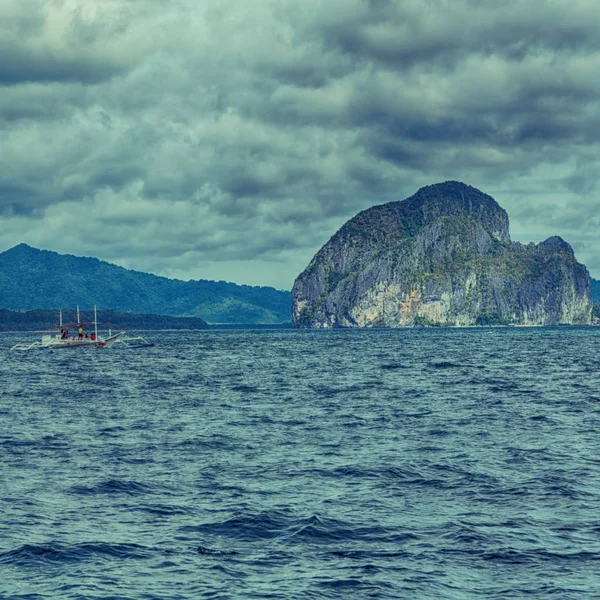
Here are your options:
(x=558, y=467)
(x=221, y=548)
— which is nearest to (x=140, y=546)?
(x=221, y=548)

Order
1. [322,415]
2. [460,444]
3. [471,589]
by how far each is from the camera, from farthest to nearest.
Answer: [322,415]
[460,444]
[471,589]

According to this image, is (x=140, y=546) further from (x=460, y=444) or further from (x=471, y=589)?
(x=460, y=444)

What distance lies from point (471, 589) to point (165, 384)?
256ft

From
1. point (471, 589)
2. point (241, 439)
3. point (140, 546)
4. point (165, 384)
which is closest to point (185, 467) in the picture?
point (241, 439)

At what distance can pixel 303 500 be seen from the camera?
3400 cm

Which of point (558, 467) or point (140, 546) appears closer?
point (140, 546)

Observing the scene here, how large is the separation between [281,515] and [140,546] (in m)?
6.01

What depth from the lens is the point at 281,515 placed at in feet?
104

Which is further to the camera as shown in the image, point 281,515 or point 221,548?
point 281,515

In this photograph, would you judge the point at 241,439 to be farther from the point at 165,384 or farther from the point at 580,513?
the point at 165,384

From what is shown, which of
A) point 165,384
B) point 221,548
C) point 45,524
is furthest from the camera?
point 165,384

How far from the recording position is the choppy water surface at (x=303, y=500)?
24.5m

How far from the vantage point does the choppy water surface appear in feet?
80.2

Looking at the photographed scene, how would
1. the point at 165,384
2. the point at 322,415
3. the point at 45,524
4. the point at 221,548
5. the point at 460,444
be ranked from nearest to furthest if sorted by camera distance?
the point at 221,548, the point at 45,524, the point at 460,444, the point at 322,415, the point at 165,384
